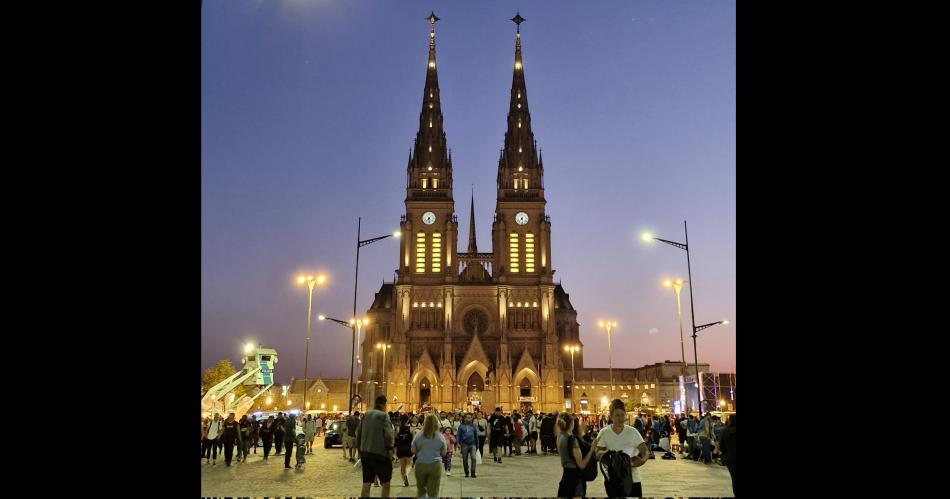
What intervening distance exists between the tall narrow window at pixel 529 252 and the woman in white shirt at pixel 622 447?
74657 millimetres

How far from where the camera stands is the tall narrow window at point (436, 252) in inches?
3241

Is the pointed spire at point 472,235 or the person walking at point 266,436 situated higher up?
the pointed spire at point 472,235

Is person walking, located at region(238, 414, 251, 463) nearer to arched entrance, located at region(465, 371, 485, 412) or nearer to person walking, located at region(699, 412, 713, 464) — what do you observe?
person walking, located at region(699, 412, 713, 464)

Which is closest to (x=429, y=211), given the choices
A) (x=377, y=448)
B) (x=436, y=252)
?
(x=436, y=252)

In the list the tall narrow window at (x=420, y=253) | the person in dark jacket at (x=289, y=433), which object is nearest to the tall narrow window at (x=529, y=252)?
the tall narrow window at (x=420, y=253)

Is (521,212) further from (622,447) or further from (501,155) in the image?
(622,447)

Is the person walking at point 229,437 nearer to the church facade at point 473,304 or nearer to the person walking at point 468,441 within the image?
the person walking at point 468,441

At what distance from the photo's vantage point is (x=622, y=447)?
7.72m
